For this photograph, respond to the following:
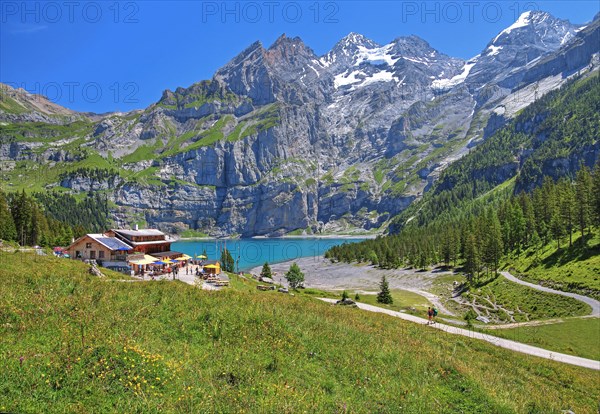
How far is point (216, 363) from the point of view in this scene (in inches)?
468

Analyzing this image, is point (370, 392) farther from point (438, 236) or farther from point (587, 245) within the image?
point (438, 236)

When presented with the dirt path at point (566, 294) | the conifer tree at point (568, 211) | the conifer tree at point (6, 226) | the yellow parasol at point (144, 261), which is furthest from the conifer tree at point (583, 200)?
the conifer tree at point (6, 226)

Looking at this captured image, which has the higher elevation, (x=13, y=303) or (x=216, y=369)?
(x=13, y=303)

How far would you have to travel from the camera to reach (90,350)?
10.6 m

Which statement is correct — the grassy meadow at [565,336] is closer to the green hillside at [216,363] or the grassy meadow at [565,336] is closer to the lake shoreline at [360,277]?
the green hillside at [216,363]

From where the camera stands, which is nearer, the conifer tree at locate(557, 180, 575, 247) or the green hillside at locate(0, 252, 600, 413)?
the green hillside at locate(0, 252, 600, 413)

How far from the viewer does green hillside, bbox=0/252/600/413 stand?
949cm

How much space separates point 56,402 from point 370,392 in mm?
9021

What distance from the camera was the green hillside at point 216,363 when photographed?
374 inches

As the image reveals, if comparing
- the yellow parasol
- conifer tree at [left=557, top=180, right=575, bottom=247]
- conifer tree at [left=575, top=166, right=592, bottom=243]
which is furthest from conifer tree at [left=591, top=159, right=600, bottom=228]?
the yellow parasol

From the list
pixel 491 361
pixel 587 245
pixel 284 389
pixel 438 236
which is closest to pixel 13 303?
pixel 284 389

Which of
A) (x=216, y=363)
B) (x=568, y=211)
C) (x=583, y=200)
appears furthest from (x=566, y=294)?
(x=216, y=363)

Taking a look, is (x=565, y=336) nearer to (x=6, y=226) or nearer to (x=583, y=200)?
(x=583, y=200)

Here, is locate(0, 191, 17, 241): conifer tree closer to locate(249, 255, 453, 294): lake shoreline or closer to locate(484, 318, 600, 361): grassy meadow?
locate(249, 255, 453, 294): lake shoreline
